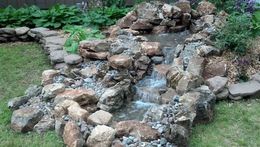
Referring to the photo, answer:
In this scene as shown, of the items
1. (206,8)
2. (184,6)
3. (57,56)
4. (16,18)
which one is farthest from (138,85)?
(16,18)

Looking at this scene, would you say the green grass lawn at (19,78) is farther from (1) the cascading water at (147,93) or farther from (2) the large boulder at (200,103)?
(2) the large boulder at (200,103)

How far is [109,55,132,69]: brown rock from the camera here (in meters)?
4.53

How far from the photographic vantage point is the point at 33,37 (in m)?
6.72

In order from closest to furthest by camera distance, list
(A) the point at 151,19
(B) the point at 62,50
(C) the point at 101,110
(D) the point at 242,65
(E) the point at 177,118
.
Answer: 1. (E) the point at 177,118
2. (C) the point at 101,110
3. (D) the point at 242,65
4. (B) the point at 62,50
5. (A) the point at 151,19

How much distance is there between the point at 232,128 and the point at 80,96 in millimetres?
1556

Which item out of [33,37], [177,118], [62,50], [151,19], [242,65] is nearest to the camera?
[177,118]

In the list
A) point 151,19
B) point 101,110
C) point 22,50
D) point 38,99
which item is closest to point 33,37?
point 22,50

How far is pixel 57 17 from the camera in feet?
22.8

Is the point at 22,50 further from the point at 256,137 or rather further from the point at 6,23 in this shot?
the point at 256,137

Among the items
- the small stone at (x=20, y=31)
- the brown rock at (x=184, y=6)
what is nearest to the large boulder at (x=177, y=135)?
the brown rock at (x=184, y=6)

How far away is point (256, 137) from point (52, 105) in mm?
2055

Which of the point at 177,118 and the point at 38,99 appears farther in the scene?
the point at 38,99

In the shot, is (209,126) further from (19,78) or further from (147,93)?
(19,78)

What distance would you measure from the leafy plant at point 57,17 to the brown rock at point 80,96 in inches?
111
